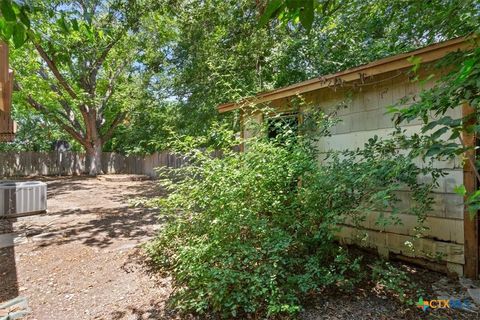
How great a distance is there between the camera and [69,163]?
18.1m

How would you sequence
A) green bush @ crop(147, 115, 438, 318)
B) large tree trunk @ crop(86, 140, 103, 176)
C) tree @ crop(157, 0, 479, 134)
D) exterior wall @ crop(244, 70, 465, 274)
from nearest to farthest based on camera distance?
green bush @ crop(147, 115, 438, 318), exterior wall @ crop(244, 70, 465, 274), tree @ crop(157, 0, 479, 134), large tree trunk @ crop(86, 140, 103, 176)

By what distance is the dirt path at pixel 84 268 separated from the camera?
303 cm

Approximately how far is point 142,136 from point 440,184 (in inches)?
519

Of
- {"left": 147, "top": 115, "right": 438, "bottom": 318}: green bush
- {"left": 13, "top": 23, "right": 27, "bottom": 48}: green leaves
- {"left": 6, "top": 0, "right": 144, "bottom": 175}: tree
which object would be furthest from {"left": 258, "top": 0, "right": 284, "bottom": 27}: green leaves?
{"left": 6, "top": 0, "right": 144, "bottom": 175}: tree

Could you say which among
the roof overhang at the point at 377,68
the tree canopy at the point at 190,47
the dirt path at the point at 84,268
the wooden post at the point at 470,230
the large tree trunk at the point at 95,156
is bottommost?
the dirt path at the point at 84,268

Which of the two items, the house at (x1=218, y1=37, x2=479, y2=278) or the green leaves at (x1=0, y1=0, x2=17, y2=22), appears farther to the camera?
the house at (x1=218, y1=37, x2=479, y2=278)

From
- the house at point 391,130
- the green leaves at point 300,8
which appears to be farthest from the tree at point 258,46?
the green leaves at point 300,8

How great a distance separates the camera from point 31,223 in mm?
6086

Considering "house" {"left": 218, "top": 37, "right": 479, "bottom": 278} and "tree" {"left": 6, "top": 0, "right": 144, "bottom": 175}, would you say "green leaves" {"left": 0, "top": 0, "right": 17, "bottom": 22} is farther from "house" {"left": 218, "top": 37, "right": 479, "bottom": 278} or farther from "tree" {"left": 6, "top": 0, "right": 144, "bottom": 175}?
"tree" {"left": 6, "top": 0, "right": 144, "bottom": 175}

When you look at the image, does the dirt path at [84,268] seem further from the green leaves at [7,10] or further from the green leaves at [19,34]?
the green leaves at [7,10]

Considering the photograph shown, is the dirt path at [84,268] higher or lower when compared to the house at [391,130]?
lower

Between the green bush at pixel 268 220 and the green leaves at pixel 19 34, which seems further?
the green bush at pixel 268 220

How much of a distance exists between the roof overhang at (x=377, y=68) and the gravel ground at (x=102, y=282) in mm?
2312

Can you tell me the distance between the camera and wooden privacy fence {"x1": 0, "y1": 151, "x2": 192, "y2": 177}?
1600 cm
